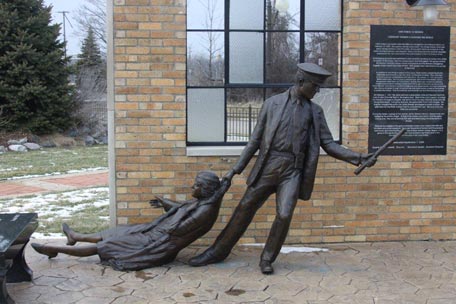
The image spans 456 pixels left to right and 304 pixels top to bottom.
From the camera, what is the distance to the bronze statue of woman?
5.43m

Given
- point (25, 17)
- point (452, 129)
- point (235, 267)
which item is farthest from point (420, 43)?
point (25, 17)

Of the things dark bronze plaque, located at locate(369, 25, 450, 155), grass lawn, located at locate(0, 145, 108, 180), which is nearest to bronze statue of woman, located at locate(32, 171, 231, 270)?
dark bronze plaque, located at locate(369, 25, 450, 155)

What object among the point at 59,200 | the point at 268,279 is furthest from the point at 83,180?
the point at 268,279

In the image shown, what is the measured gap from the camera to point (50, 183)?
11500mm

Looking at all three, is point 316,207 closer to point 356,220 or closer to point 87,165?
point 356,220

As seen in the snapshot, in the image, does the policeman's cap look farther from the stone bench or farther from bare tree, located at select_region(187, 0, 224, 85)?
the stone bench

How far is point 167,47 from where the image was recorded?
6.23 m

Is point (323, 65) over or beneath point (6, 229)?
over

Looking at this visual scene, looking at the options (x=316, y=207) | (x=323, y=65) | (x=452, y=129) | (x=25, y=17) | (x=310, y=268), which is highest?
(x=25, y=17)

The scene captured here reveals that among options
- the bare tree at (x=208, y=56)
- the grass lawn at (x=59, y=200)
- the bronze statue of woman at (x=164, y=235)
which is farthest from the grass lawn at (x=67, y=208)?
the bare tree at (x=208, y=56)

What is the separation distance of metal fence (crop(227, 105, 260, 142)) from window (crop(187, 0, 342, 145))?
12 millimetres

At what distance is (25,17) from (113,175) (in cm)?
1691

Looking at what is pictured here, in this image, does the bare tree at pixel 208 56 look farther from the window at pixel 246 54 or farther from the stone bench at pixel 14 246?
the stone bench at pixel 14 246

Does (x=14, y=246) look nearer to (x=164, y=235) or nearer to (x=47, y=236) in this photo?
(x=164, y=235)
